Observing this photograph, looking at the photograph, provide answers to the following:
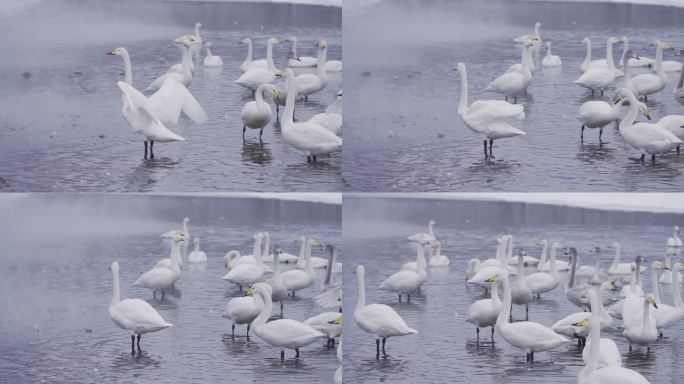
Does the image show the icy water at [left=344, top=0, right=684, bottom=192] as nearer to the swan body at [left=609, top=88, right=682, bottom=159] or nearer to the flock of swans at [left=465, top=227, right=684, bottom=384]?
the swan body at [left=609, top=88, right=682, bottom=159]

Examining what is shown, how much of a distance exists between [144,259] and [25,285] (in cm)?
70

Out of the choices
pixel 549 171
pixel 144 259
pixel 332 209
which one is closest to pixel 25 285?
pixel 144 259

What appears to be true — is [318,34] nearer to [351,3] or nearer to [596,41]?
[351,3]

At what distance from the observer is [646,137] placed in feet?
28.1

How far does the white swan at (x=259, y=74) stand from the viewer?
888cm

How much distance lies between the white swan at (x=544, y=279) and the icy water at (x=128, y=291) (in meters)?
1.16

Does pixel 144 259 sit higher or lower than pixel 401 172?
lower

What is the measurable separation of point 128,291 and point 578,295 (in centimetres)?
262

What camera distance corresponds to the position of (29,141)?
874 centimetres

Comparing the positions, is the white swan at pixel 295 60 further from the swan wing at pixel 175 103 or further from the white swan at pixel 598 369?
the white swan at pixel 598 369

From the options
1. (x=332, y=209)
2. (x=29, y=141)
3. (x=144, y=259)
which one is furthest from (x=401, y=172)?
(x=29, y=141)

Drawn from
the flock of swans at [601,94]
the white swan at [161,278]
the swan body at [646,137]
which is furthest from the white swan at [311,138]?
the swan body at [646,137]

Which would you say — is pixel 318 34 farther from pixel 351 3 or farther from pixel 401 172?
pixel 401 172

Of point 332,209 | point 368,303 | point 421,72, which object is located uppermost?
point 421,72
